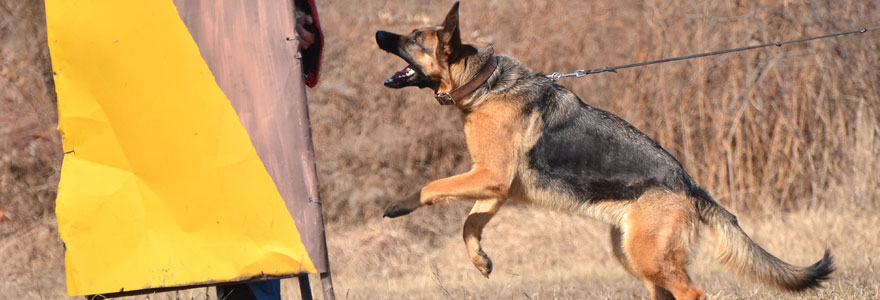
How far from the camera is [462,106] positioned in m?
5.48

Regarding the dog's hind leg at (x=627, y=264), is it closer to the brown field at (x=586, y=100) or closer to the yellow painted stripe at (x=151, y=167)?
the yellow painted stripe at (x=151, y=167)

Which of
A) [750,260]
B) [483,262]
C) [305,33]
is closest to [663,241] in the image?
[750,260]

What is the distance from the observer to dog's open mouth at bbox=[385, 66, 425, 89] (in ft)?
18.0

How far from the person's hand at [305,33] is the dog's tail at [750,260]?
8.03 ft

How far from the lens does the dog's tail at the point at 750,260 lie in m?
5.21

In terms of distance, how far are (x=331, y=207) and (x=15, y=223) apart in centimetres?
347

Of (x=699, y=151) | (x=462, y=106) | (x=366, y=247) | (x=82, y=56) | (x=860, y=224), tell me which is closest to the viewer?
(x=82, y=56)

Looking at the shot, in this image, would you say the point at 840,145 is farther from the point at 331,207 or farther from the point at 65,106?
the point at 65,106

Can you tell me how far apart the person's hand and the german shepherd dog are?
2.81ft

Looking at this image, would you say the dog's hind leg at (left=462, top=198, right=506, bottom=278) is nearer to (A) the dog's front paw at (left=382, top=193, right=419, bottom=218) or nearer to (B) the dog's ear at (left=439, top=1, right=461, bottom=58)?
(A) the dog's front paw at (left=382, top=193, right=419, bottom=218)

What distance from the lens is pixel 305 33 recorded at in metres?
4.68

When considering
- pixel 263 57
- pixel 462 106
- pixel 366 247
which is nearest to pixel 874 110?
pixel 366 247

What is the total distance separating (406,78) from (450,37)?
14.5 inches

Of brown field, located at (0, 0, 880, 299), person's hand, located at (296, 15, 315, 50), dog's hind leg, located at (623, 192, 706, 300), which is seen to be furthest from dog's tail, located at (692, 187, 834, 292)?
brown field, located at (0, 0, 880, 299)
